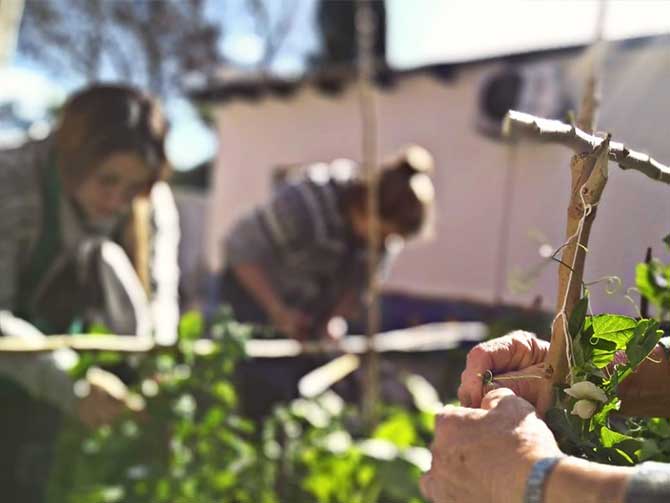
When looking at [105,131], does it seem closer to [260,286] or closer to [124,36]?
[260,286]

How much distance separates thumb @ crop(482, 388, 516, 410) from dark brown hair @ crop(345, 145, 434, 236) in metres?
2.37

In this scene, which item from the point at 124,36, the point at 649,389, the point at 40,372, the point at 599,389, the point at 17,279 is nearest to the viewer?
the point at 599,389

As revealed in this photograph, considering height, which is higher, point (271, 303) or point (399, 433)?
point (271, 303)

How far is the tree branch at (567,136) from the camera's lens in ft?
2.43

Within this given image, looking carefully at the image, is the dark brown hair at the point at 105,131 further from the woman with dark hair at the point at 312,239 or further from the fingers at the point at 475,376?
the fingers at the point at 475,376

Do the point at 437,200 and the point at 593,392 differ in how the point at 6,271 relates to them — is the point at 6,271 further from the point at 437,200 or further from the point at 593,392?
the point at 437,200

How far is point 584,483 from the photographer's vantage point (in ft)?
2.18

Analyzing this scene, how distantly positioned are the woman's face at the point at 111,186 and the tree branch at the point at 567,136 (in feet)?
5.65

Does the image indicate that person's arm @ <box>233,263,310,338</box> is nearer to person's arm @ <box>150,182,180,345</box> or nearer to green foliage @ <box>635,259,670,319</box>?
person's arm @ <box>150,182,180,345</box>

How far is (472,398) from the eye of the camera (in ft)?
2.75

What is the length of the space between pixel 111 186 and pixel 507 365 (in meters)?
1.73

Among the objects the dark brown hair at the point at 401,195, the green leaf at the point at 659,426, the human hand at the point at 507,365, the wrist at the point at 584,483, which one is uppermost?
the human hand at the point at 507,365

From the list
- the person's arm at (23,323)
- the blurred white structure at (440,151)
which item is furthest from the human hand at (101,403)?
the blurred white structure at (440,151)

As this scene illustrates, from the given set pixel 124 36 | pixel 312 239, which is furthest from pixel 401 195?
pixel 124 36
